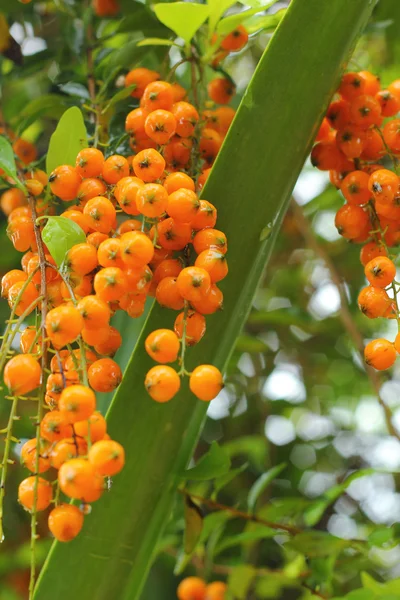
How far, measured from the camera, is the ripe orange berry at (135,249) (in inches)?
20.9

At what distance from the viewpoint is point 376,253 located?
69cm

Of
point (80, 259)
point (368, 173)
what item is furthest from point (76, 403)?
point (368, 173)

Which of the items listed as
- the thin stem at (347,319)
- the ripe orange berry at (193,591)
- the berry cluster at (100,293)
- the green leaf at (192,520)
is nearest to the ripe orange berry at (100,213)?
the berry cluster at (100,293)

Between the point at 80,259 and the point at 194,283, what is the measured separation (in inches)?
4.1

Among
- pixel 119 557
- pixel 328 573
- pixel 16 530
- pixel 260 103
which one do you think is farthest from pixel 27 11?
pixel 16 530

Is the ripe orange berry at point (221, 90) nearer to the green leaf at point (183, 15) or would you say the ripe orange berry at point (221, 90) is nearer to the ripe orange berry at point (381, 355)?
the green leaf at point (183, 15)

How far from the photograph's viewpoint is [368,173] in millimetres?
743

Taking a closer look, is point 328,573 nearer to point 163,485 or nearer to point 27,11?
point 163,485

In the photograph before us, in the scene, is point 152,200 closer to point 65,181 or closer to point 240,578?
point 65,181

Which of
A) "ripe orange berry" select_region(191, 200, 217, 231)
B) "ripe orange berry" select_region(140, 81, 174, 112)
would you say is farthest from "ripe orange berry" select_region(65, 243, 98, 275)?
"ripe orange berry" select_region(140, 81, 174, 112)

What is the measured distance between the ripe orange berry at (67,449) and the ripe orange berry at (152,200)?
189 millimetres

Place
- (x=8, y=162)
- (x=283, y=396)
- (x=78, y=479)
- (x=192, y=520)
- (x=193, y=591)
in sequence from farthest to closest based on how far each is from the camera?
(x=283, y=396) → (x=193, y=591) → (x=192, y=520) → (x=8, y=162) → (x=78, y=479)

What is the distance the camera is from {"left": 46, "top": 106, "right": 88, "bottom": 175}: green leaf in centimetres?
70

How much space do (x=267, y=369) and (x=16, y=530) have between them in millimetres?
713
